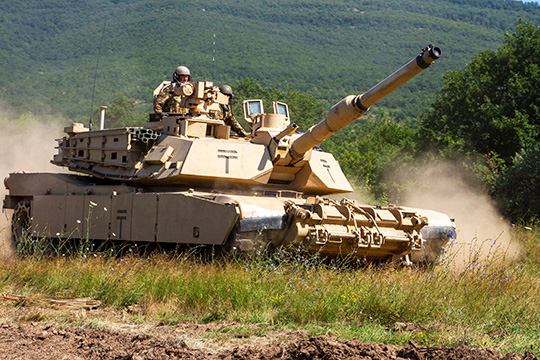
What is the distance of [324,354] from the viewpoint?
5422 millimetres

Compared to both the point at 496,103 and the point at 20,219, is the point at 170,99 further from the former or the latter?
the point at 496,103

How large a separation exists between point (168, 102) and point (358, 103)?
4.55 meters

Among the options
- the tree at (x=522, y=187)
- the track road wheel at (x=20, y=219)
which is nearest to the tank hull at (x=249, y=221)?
the track road wheel at (x=20, y=219)

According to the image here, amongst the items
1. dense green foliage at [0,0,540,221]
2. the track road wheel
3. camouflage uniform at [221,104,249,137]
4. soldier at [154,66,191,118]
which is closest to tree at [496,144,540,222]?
dense green foliage at [0,0,540,221]

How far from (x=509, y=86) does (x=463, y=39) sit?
58369 mm

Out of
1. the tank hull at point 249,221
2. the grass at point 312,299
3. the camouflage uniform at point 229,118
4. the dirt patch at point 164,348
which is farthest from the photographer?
the camouflage uniform at point 229,118

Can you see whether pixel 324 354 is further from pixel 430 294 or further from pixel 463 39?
pixel 463 39

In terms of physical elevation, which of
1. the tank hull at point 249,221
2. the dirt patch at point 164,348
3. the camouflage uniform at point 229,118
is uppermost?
the camouflage uniform at point 229,118

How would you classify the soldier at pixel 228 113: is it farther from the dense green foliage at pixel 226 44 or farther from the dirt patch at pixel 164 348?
the dense green foliage at pixel 226 44

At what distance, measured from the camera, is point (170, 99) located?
44.5 ft

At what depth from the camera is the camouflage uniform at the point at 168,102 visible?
13.4m

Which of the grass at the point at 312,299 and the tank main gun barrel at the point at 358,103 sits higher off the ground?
the tank main gun barrel at the point at 358,103

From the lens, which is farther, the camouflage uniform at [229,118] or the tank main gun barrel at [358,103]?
the camouflage uniform at [229,118]

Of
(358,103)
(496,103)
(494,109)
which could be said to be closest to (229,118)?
(358,103)
